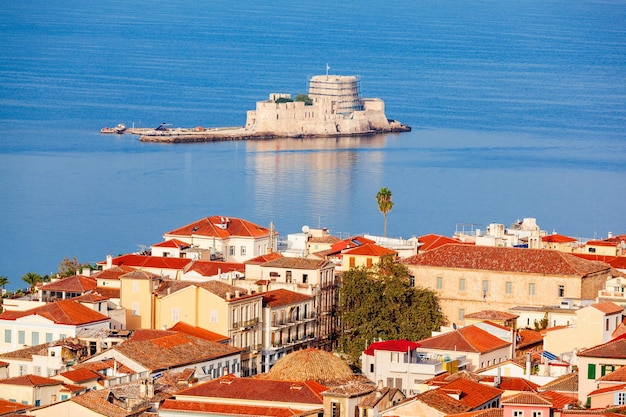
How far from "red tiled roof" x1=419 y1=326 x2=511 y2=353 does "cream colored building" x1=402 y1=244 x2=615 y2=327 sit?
6.10 metres

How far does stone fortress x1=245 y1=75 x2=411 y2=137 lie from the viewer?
134750 mm

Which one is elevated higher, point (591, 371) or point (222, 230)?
point (222, 230)

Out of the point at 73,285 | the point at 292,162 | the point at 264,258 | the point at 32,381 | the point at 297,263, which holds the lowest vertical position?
the point at 292,162

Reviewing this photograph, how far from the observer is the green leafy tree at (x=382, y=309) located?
1582 inches

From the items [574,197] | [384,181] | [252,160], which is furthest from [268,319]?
[252,160]

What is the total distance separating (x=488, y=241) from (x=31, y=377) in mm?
17985

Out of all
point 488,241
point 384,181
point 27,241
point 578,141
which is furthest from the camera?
point 578,141

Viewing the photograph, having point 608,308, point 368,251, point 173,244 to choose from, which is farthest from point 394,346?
point 173,244

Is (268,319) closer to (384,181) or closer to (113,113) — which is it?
(384,181)

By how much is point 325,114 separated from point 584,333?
344ft

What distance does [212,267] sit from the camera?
4438 centimetres

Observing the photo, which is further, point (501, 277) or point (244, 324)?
point (501, 277)

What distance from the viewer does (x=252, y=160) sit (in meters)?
114

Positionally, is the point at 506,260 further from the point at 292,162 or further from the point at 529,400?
the point at 292,162
